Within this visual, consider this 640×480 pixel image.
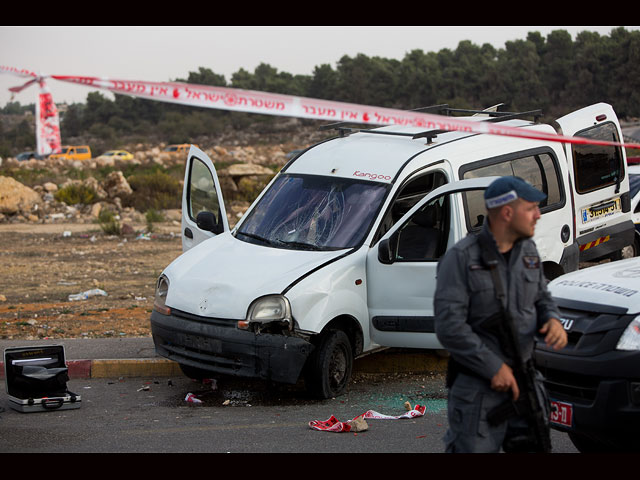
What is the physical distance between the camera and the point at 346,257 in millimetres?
7297

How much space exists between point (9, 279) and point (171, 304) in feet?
27.4

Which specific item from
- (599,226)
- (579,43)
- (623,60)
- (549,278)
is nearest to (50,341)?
(549,278)

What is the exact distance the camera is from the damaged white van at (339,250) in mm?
6887

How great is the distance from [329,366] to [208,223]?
2174mm

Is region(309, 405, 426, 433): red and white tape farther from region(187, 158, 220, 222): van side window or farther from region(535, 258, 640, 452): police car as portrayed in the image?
region(187, 158, 220, 222): van side window

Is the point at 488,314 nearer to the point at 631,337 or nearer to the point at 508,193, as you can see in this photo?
→ the point at 508,193

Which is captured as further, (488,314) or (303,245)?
(303,245)

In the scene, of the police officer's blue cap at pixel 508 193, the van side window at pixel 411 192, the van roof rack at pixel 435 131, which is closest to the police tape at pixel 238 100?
the police officer's blue cap at pixel 508 193

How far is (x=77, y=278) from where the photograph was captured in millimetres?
14578

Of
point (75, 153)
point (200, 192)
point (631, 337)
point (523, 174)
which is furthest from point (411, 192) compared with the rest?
point (75, 153)

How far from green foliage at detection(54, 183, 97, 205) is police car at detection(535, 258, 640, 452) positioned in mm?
23490

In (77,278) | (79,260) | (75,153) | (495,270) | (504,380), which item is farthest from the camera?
(75,153)

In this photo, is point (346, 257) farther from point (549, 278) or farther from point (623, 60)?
point (623, 60)

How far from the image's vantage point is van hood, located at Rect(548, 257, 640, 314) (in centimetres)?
511
